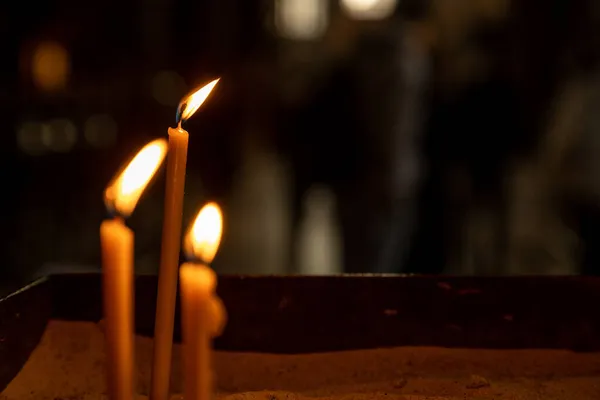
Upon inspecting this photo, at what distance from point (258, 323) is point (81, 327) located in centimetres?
35

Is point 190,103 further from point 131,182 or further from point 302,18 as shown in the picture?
point 302,18

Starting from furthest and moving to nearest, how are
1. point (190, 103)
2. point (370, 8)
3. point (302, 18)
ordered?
point (302, 18) < point (370, 8) < point (190, 103)

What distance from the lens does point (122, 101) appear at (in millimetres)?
4465

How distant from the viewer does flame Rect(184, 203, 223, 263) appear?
62 cm

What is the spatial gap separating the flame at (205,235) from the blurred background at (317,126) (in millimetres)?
3297

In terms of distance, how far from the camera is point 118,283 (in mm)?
672

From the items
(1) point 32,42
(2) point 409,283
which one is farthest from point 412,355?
(1) point 32,42

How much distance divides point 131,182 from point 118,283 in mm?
128

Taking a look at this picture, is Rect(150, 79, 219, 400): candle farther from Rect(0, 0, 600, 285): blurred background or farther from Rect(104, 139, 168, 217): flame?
Rect(0, 0, 600, 285): blurred background

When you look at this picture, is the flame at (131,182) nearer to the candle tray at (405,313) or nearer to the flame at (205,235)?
the flame at (205,235)

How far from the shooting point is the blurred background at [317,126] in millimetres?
3898

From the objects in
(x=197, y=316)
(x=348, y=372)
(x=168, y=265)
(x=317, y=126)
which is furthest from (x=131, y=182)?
(x=317, y=126)

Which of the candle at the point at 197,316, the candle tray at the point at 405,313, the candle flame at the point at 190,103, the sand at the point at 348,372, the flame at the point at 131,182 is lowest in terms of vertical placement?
the sand at the point at 348,372

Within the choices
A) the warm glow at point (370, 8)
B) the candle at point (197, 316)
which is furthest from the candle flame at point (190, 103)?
the warm glow at point (370, 8)
